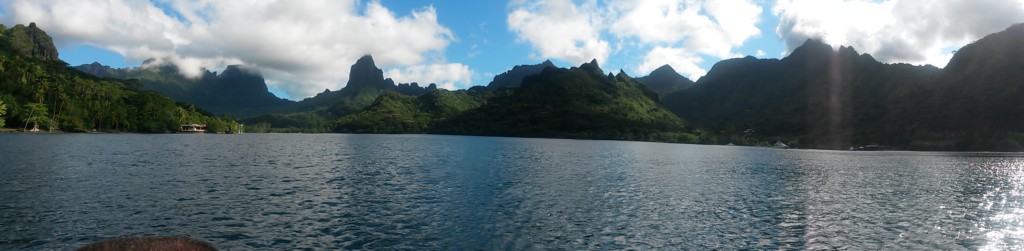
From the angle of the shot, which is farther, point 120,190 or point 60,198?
point 120,190

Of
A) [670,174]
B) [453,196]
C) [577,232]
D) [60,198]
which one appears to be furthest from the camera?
[670,174]

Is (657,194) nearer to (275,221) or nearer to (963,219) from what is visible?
(963,219)

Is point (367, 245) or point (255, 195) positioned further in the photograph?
point (255, 195)

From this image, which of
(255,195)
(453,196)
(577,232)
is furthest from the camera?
(453,196)

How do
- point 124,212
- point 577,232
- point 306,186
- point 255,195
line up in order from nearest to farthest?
point 577,232 → point 124,212 → point 255,195 → point 306,186

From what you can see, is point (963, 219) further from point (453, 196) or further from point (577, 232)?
point (453, 196)

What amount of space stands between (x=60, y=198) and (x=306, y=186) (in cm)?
2211

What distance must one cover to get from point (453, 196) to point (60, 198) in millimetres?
35867

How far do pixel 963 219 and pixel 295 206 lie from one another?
2461 inches

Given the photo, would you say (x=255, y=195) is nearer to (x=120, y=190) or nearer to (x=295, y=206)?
(x=295, y=206)

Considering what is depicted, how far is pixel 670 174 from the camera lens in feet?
302

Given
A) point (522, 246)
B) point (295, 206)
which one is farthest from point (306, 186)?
point (522, 246)

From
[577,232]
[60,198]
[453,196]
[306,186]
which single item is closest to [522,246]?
[577,232]

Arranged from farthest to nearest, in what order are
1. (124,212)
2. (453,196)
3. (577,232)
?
1. (453,196)
2. (124,212)
3. (577,232)
